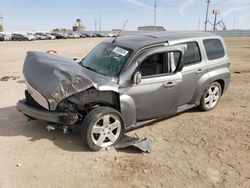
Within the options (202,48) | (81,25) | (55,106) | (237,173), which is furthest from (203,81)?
(81,25)

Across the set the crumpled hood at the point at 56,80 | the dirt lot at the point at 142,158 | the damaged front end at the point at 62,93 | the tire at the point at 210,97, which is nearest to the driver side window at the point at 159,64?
the damaged front end at the point at 62,93

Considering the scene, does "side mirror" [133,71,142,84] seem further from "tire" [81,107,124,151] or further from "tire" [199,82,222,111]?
"tire" [199,82,222,111]

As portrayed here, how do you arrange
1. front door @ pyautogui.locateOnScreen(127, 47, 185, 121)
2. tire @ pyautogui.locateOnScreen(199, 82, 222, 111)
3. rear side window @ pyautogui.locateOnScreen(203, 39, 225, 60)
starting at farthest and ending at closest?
tire @ pyautogui.locateOnScreen(199, 82, 222, 111) < rear side window @ pyautogui.locateOnScreen(203, 39, 225, 60) < front door @ pyautogui.locateOnScreen(127, 47, 185, 121)

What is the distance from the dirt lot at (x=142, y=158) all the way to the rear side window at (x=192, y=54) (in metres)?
1.20

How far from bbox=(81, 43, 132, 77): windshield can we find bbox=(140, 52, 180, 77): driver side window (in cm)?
36

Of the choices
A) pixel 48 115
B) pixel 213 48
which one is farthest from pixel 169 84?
pixel 48 115

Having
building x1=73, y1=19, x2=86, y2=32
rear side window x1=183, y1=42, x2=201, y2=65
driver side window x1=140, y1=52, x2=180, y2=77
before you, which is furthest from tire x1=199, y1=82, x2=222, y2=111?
building x1=73, y1=19, x2=86, y2=32

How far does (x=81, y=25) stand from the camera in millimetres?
117875

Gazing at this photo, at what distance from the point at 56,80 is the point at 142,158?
1.76m

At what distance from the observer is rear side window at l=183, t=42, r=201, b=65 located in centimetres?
528

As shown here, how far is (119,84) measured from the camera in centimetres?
438

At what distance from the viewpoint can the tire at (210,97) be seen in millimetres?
5852

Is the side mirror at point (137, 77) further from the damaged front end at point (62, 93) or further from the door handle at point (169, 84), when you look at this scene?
the door handle at point (169, 84)

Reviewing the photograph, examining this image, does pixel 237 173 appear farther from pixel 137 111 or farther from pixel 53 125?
pixel 53 125
